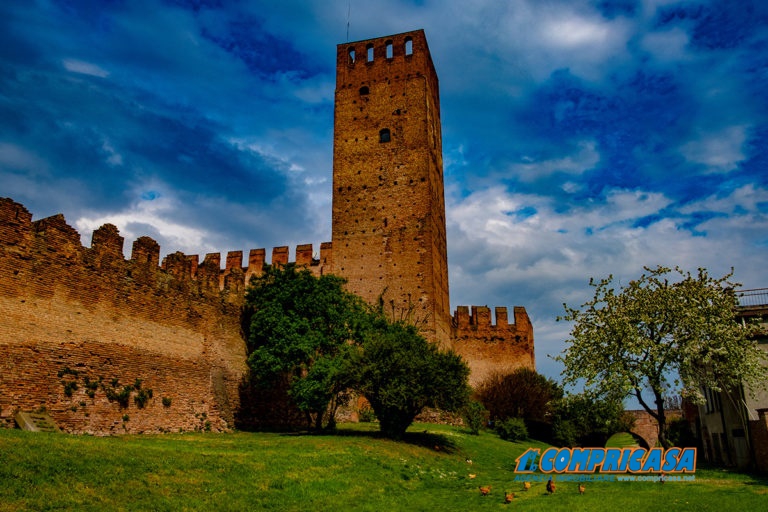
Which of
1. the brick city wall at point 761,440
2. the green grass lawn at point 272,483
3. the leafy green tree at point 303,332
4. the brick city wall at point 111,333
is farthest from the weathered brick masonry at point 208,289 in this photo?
the brick city wall at point 761,440

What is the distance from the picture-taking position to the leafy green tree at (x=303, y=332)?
20.9m

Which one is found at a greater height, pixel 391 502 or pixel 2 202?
pixel 2 202

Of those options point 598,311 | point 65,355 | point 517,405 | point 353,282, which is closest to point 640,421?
point 517,405

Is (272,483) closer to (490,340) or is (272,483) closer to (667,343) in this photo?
(667,343)

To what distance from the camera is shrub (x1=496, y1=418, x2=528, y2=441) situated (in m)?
29.2

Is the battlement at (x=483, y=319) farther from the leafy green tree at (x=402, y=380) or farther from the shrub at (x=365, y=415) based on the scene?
the leafy green tree at (x=402, y=380)

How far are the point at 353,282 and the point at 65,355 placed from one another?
62.7 feet

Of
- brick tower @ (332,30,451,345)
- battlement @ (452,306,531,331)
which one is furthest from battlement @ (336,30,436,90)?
battlement @ (452,306,531,331)

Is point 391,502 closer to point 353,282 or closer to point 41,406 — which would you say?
point 41,406

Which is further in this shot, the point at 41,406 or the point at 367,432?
the point at 367,432

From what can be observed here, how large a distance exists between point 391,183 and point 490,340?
1177cm

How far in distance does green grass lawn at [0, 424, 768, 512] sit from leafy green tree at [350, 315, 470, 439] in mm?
3169

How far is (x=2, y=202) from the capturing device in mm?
14727

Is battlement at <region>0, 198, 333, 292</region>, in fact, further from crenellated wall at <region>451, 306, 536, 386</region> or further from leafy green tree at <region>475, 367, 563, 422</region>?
crenellated wall at <region>451, 306, 536, 386</region>
